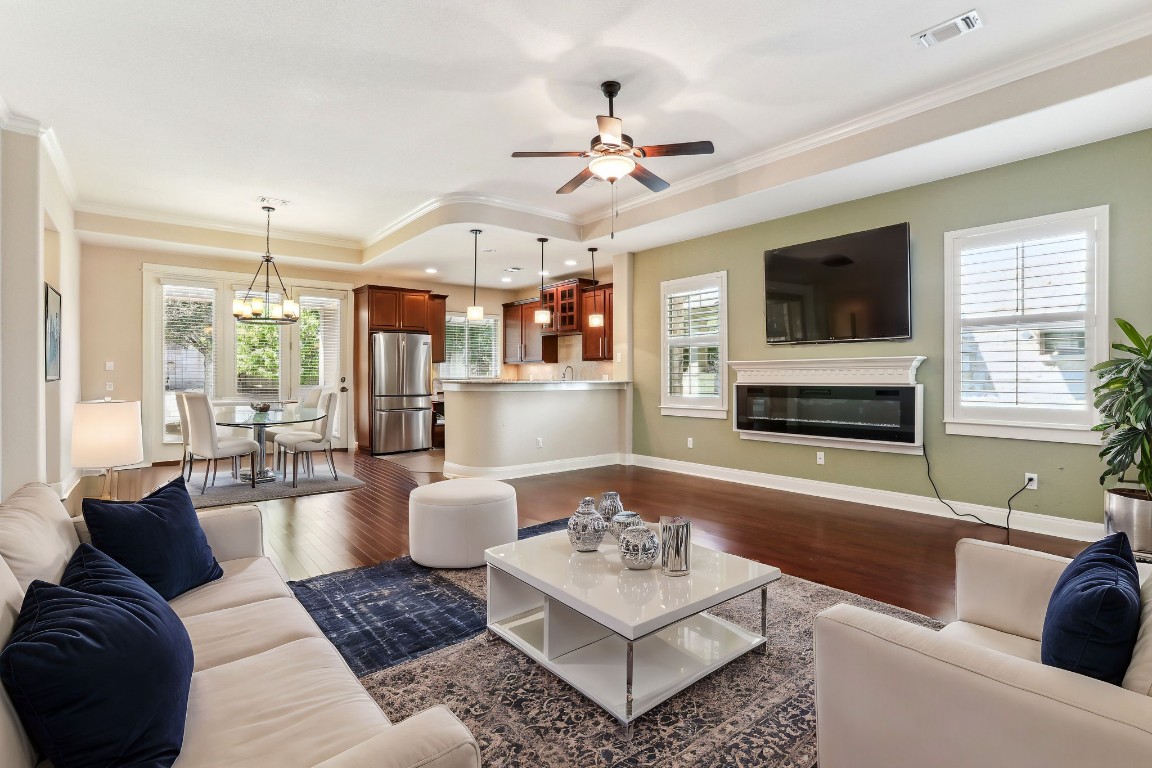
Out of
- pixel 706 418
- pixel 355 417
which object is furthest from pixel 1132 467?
pixel 355 417

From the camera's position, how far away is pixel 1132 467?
3.74m

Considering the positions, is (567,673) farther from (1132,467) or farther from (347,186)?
(347,186)

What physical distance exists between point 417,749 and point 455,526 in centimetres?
230

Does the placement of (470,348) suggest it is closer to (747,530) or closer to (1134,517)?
(747,530)

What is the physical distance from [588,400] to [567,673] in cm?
498

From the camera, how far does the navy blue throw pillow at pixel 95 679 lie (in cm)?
94

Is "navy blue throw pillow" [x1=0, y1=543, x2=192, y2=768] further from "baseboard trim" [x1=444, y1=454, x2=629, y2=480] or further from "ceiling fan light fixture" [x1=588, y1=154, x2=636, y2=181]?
"baseboard trim" [x1=444, y1=454, x2=629, y2=480]

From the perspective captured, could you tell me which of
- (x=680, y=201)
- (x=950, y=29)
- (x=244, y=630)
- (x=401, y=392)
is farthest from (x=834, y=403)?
(x=401, y=392)

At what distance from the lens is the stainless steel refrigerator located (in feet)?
26.4

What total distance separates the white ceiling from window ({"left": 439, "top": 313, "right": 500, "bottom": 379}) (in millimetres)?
4214

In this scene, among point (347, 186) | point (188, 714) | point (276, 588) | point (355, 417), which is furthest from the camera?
point (355, 417)

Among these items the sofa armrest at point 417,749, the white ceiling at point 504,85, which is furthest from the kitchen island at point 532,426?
the sofa armrest at point 417,749

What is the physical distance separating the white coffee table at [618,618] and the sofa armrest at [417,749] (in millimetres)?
825

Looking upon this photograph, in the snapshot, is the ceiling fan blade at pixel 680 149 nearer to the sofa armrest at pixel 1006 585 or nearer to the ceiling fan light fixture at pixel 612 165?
the ceiling fan light fixture at pixel 612 165
